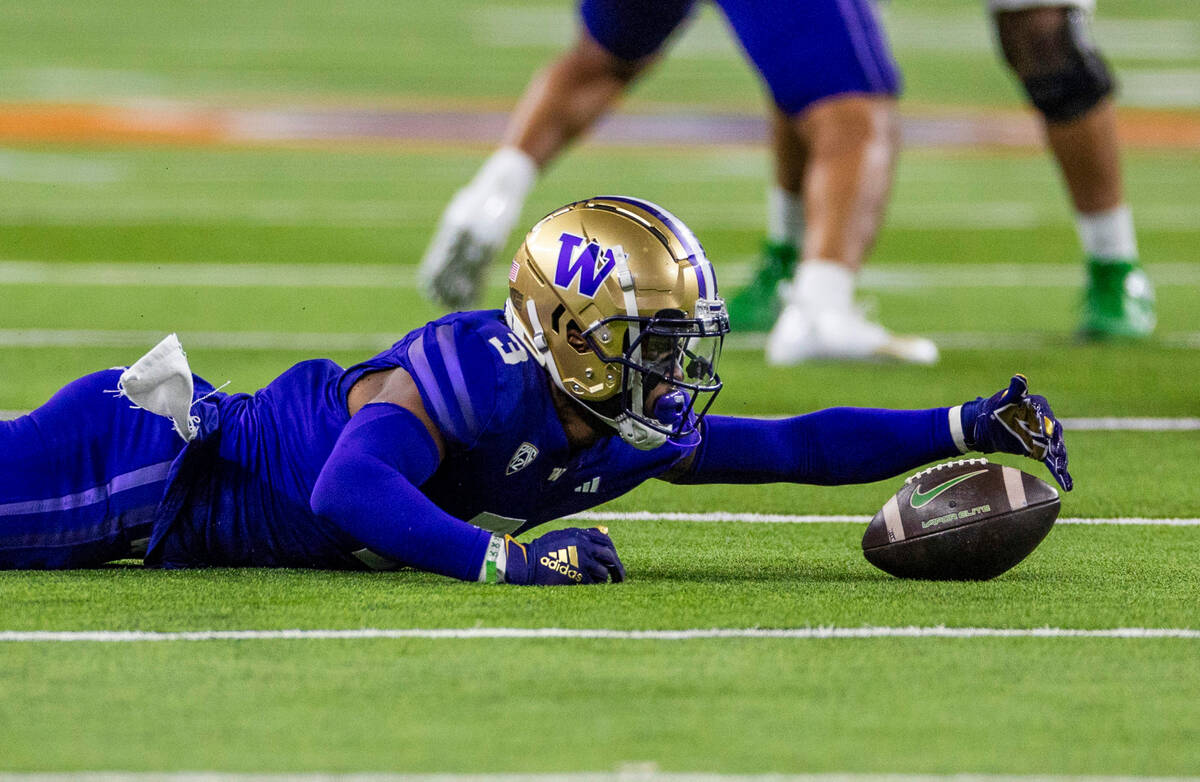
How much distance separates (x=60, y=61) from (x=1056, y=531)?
22.4 metres

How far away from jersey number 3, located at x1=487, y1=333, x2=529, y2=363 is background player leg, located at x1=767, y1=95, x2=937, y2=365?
3.05 m

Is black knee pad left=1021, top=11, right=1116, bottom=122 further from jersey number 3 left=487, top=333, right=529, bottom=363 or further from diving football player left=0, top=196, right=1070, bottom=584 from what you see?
jersey number 3 left=487, top=333, right=529, bottom=363

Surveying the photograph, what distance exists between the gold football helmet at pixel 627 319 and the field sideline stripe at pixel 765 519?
35.5 inches

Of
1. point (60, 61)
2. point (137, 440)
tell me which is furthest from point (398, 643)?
point (60, 61)

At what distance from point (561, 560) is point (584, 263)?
23.1 inches

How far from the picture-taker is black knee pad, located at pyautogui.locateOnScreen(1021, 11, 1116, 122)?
25.4 ft

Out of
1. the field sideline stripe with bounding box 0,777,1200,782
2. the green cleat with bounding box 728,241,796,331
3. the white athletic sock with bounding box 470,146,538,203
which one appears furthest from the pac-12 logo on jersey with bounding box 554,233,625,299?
the green cleat with bounding box 728,241,796,331

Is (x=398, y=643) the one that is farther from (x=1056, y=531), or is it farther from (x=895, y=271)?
(x=895, y=271)

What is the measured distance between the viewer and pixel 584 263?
4.14 meters

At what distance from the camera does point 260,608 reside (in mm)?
3951

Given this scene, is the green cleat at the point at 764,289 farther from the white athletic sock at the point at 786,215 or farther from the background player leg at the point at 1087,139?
the background player leg at the point at 1087,139

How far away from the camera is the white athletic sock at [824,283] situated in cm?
711

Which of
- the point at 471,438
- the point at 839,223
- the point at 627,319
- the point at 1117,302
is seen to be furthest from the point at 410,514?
the point at 1117,302

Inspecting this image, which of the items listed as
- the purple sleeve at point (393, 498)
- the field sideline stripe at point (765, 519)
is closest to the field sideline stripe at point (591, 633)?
the purple sleeve at point (393, 498)
